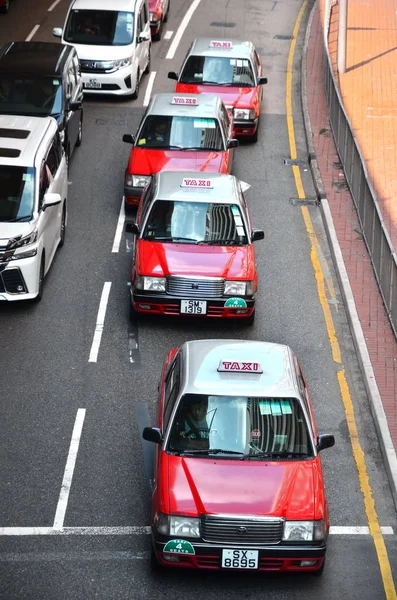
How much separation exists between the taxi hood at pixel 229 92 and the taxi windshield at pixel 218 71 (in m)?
0.19

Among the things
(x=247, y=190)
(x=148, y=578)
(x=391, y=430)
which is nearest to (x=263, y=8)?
(x=247, y=190)

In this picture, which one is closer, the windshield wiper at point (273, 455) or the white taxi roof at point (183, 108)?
the windshield wiper at point (273, 455)

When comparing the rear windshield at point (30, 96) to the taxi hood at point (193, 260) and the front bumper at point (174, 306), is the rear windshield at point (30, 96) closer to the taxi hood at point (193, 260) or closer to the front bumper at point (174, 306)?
the taxi hood at point (193, 260)

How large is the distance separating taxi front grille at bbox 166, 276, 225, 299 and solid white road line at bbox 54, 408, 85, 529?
7.74ft

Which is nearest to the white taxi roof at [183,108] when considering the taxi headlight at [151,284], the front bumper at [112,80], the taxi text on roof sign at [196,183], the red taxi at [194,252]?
the red taxi at [194,252]

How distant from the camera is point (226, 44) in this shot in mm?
24750

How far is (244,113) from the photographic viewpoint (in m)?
23.1

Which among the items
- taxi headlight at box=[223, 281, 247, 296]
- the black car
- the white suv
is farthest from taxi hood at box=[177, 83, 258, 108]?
taxi headlight at box=[223, 281, 247, 296]

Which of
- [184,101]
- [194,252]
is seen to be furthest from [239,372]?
[184,101]

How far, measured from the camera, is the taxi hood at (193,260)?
49.1ft

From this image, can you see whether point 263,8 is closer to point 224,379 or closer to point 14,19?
point 14,19

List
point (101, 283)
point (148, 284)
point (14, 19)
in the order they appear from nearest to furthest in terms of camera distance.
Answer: point (148, 284) < point (101, 283) < point (14, 19)

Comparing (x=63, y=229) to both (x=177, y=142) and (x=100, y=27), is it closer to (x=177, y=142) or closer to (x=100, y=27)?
(x=177, y=142)

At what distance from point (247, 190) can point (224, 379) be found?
10449 millimetres
